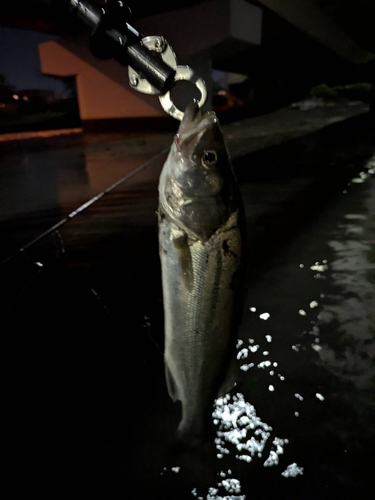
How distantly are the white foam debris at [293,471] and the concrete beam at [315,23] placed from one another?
11856 millimetres

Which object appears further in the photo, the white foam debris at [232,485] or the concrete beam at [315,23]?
the concrete beam at [315,23]

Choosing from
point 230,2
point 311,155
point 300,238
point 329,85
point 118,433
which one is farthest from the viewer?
point 329,85

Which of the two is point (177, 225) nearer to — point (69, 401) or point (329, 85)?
point (69, 401)

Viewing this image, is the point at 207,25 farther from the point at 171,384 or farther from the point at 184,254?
the point at 171,384

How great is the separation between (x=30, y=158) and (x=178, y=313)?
893cm

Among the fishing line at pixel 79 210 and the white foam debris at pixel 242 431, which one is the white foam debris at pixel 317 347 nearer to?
the white foam debris at pixel 242 431

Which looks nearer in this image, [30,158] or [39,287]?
[39,287]

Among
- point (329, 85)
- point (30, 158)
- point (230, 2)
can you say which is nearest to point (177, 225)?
point (30, 158)

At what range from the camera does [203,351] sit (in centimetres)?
161

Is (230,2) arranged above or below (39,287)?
above

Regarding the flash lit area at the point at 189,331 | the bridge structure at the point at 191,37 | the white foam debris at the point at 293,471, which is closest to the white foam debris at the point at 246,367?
the flash lit area at the point at 189,331

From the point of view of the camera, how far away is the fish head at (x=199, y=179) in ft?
4.83

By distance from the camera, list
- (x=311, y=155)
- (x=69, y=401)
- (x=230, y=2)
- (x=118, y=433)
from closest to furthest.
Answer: (x=118, y=433)
(x=69, y=401)
(x=311, y=155)
(x=230, y=2)

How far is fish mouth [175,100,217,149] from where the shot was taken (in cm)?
144
